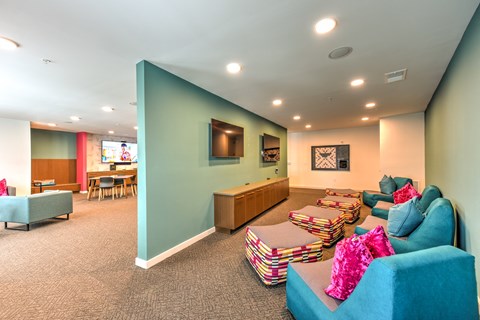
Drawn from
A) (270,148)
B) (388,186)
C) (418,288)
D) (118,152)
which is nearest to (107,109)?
(270,148)

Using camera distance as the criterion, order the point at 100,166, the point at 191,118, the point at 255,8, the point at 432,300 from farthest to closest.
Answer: the point at 100,166
the point at 191,118
the point at 255,8
the point at 432,300

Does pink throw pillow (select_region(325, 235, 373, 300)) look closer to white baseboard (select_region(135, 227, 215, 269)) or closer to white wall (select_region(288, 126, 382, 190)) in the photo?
white baseboard (select_region(135, 227, 215, 269))

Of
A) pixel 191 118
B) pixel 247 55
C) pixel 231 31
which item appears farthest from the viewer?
pixel 191 118

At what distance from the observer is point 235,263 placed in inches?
110

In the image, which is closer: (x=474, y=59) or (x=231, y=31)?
(x=474, y=59)

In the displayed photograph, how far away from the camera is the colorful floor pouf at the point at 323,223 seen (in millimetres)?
3258

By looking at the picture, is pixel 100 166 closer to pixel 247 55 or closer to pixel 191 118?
pixel 191 118

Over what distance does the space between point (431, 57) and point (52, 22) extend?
4415 mm

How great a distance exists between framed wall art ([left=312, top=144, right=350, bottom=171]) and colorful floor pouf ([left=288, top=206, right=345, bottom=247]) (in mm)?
6012

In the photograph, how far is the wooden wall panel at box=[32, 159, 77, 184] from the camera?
8.31m

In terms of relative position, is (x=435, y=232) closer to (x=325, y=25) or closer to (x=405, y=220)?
(x=405, y=220)

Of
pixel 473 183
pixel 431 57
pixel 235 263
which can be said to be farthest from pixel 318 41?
pixel 235 263

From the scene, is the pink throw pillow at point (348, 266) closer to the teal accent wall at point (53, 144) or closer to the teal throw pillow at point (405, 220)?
the teal throw pillow at point (405, 220)

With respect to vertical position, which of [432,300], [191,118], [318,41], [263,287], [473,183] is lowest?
[263,287]
